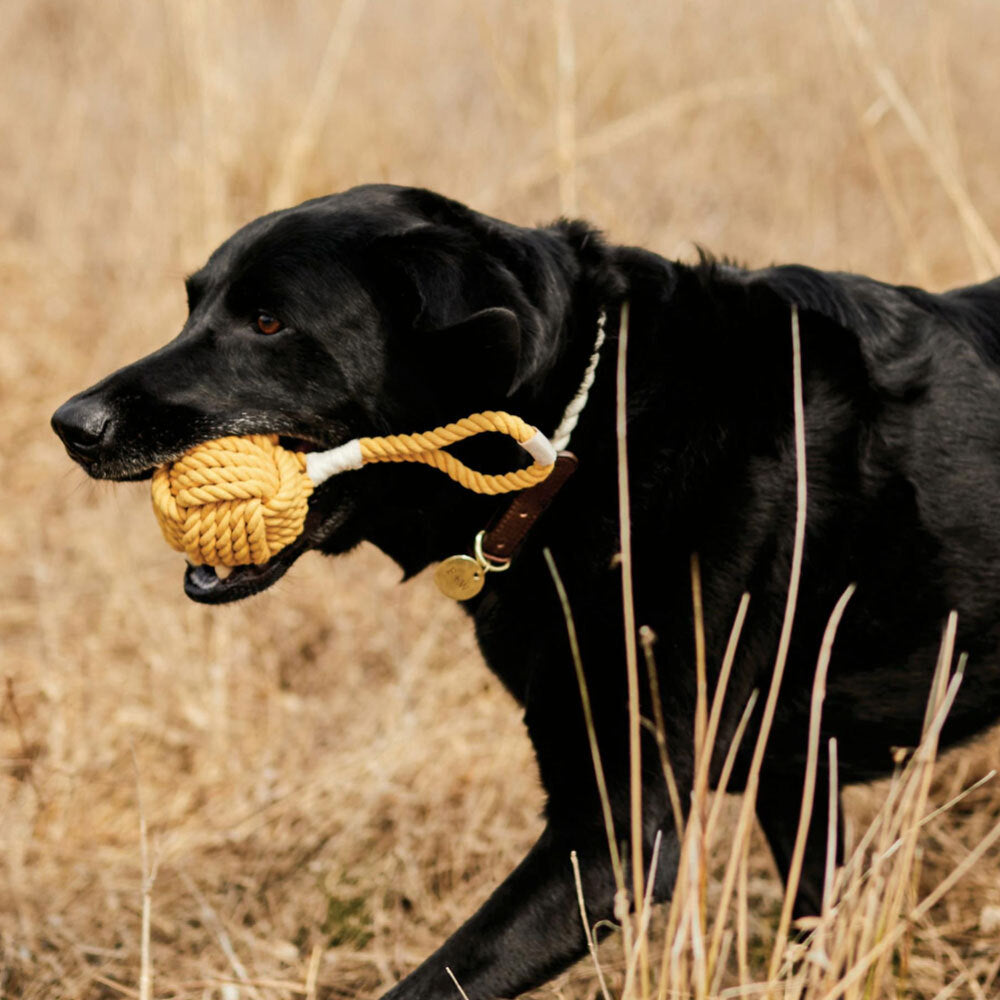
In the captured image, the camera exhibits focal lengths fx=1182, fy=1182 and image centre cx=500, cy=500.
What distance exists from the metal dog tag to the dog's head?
23 centimetres

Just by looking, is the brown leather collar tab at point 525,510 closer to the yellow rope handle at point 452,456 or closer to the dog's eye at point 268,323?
the yellow rope handle at point 452,456

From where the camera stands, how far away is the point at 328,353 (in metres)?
2.26

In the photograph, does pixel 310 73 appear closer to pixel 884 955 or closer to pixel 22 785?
pixel 22 785

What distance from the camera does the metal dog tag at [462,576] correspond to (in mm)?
2240

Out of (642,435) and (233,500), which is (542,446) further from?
(233,500)

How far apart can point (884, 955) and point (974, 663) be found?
2.62 feet

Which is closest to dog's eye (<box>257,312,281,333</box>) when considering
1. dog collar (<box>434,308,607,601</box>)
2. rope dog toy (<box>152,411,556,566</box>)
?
rope dog toy (<box>152,411,556,566</box>)

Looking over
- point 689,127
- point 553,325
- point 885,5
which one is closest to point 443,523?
point 553,325

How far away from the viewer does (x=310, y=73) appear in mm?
6895

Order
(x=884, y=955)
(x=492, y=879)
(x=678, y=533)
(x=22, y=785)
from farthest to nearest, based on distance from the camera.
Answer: (x=22, y=785)
(x=492, y=879)
(x=678, y=533)
(x=884, y=955)

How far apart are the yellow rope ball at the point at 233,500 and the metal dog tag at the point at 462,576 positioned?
0.96 ft

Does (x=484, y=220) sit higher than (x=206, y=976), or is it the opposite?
(x=484, y=220)

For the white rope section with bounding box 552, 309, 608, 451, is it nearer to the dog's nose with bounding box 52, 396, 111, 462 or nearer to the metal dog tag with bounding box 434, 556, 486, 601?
A: the metal dog tag with bounding box 434, 556, 486, 601

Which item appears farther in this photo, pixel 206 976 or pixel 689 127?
pixel 689 127
